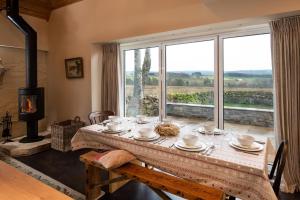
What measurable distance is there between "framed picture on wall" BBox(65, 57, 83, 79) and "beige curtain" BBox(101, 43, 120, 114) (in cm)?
49

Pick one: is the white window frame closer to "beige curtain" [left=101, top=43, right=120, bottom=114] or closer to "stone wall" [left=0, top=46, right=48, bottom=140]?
"beige curtain" [left=101, top=43, right=120, bottom=114]

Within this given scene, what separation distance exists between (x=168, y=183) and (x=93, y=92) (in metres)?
2.80

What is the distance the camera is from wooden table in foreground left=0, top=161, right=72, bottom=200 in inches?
37.5

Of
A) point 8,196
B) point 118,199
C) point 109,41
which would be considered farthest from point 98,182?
point 109,41

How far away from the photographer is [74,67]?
420 cm

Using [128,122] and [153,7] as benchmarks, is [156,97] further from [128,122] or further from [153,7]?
[153,7]

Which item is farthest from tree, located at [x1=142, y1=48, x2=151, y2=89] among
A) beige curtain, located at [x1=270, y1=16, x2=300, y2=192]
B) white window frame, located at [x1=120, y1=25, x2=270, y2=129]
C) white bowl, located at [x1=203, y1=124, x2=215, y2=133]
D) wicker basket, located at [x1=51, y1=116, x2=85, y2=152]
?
beige curtain, located at [x1=270, y1=16, x2=300, y2=192]

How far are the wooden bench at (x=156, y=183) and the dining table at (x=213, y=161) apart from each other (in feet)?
0.17

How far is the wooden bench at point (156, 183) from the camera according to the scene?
1.47m

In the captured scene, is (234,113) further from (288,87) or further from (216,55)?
(216,55)

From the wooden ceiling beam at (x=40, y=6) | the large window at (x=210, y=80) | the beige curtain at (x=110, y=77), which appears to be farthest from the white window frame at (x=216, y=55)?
the wooden ceiling beam at (x=40, y=6)

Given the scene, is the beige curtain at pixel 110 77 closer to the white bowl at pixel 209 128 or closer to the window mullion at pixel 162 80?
the window mullion at pixel 162 80

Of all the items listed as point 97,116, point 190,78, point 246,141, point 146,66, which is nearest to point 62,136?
point 97,116

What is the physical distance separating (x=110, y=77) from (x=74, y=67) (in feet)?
2.99
